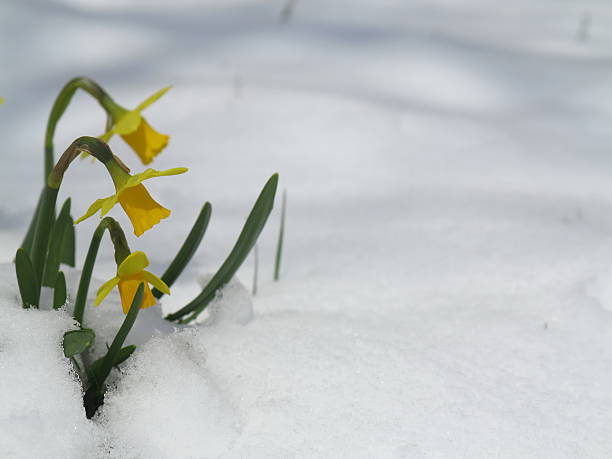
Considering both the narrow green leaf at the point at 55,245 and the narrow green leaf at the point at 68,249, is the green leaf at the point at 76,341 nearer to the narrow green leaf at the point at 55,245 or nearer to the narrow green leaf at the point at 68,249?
the narrow green leaf at the point at 55,245

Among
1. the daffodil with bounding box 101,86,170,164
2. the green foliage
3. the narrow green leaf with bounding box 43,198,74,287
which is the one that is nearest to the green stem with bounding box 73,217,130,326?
the green foliage

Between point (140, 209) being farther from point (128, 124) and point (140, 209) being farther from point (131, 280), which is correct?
point (128, 124)

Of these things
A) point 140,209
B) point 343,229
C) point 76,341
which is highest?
point 140,209

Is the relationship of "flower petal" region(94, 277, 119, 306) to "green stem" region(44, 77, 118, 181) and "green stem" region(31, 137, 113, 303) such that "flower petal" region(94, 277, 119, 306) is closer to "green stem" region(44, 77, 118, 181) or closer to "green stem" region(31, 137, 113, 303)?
"green stem" region(31, 137, 113, 303)

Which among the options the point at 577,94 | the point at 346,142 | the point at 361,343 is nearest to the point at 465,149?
the point at 346,142

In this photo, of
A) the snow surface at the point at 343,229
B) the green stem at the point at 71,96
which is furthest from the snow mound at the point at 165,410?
the green stem at the point at 71,96

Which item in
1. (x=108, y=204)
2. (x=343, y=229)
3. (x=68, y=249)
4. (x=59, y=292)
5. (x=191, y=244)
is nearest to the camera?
(x=108, y=204)

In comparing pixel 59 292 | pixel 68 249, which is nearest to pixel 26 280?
pixel 59 292
